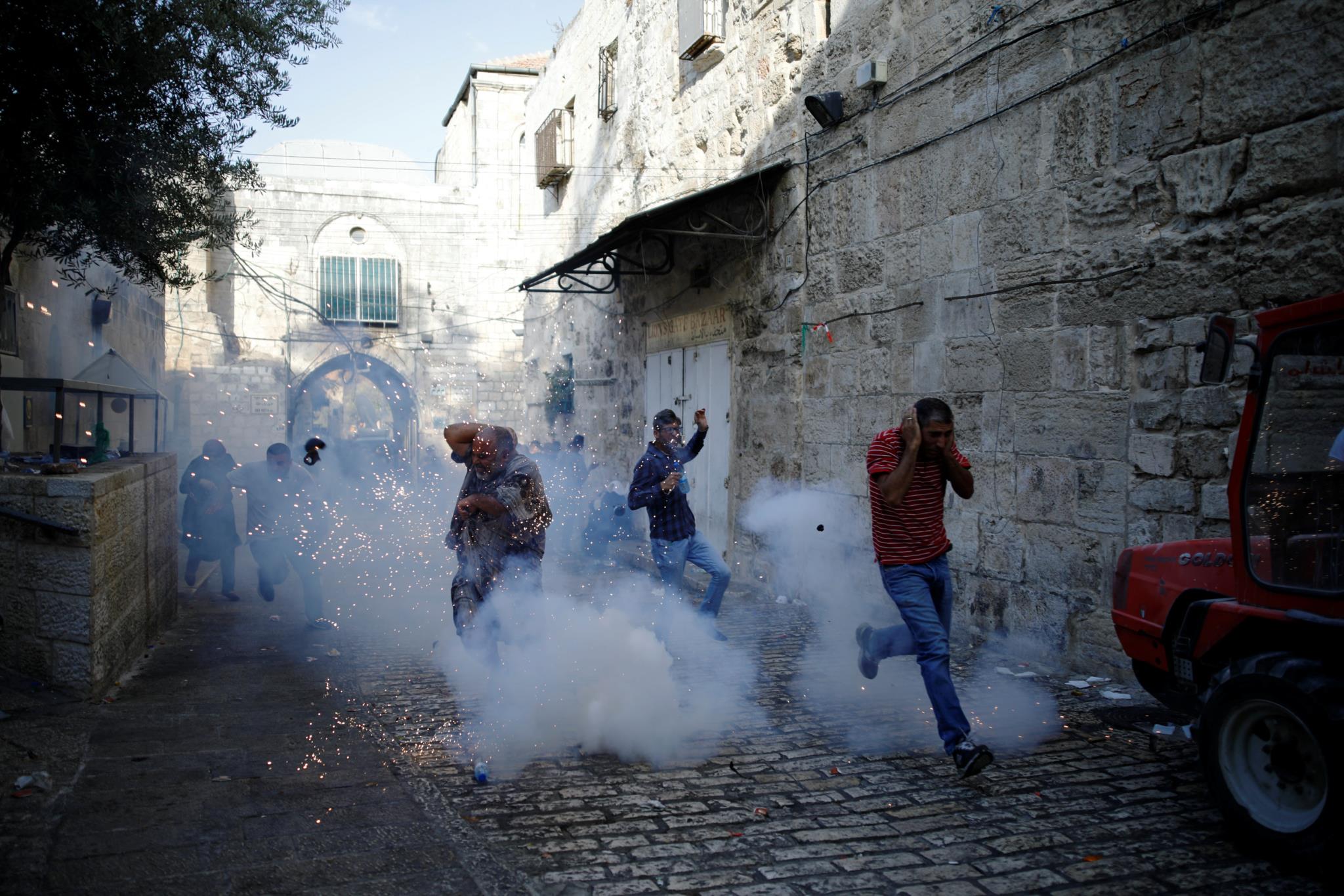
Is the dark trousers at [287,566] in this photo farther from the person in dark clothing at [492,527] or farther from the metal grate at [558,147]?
the metal grate at [558,147]

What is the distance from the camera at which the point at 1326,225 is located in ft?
16.1

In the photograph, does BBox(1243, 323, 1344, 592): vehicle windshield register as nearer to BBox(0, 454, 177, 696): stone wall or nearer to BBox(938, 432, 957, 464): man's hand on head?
BBox(938, 432, 957, 464): man's hand on head

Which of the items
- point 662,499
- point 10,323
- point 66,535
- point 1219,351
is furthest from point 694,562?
point 10,323

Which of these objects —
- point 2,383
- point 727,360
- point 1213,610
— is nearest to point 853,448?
point 727,360

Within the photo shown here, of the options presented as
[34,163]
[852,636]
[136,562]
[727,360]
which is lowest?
[852,636]

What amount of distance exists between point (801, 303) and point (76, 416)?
844 centimetres

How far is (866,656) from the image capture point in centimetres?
528

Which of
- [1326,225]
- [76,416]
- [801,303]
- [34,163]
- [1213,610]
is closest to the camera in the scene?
[1213,610]

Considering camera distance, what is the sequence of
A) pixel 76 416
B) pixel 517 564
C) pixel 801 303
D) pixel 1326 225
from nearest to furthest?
pixel 1326 225
pixel 517 564
pixel 801 303
pixel 76 416

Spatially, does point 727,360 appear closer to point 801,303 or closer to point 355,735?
point 801,303

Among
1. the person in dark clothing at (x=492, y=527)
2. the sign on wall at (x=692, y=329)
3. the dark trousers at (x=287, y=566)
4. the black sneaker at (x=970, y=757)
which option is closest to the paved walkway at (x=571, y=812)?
the black sneaker at (x=970, y=757)

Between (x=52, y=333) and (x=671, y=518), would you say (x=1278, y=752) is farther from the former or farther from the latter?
(x=52, y=333)

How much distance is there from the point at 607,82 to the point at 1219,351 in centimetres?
1365

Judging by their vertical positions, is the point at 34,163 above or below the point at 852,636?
above
